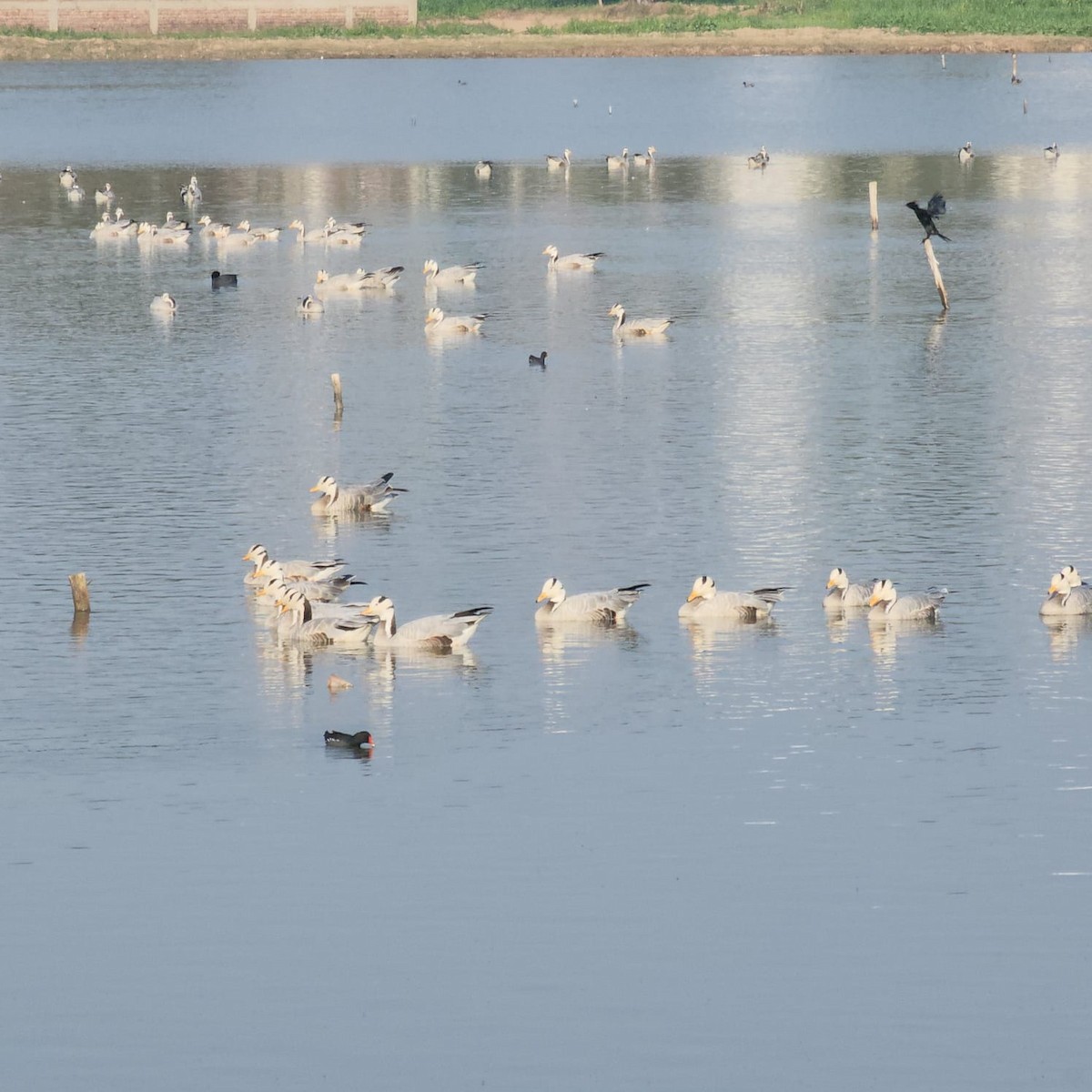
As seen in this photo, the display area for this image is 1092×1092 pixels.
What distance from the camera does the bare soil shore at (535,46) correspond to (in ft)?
502

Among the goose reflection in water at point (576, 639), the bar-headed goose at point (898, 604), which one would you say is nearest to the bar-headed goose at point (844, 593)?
the bar-headed goose at point (898, 604)

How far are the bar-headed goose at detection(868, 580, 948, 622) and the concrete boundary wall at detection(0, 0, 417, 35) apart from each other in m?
144

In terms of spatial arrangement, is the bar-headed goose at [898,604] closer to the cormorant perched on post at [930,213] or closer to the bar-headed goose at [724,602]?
the bar-headed goose at [724,602]

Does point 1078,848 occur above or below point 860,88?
below

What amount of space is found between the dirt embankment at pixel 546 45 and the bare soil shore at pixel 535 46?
2.5 inches

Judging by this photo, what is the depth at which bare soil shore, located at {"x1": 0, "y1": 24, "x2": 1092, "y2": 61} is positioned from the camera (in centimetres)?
15288

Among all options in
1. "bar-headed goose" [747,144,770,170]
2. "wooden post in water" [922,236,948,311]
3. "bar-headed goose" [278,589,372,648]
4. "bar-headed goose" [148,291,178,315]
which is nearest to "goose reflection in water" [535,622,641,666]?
"bar-headed goose" [278,589,372,648]

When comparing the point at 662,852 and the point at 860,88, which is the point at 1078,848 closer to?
the point at 662,852

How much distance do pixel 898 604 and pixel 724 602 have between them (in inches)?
86.0

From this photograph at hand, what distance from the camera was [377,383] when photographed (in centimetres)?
4819

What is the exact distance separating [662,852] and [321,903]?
3.29 m

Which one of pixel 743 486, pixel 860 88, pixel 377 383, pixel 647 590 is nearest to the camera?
pixel 647 590

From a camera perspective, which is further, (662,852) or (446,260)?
(446,260)

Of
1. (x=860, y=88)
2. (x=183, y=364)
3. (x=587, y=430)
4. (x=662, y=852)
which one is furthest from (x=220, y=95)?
(x=662, y=852)
